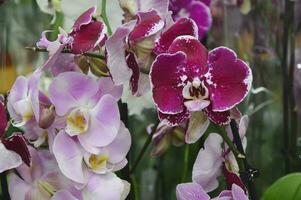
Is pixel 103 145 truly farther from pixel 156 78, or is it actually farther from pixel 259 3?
pixel 259 3

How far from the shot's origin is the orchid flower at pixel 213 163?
18.3 inches

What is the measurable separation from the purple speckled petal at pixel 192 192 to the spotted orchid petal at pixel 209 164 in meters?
0.02

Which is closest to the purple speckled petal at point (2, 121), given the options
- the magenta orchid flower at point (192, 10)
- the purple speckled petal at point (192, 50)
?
the purple speckled petal at point (192, 50)

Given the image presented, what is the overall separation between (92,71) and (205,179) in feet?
0.33

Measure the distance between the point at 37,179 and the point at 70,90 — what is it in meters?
0.06

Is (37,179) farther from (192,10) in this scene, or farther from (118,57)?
(192,10)

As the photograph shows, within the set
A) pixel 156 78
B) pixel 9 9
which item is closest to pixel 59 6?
pixel 9 9

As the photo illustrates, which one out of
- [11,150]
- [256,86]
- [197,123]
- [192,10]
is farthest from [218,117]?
[256,86]

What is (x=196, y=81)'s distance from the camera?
40 cm

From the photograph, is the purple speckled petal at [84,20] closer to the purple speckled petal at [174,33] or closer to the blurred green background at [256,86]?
the purple speckled petal at [174,33]

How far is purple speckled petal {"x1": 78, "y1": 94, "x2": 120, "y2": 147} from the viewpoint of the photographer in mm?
428

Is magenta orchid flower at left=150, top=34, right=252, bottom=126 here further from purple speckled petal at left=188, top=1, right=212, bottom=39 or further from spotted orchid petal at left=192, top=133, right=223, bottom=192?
purple speckled petal at left=188, top=1, right=212, bottom=39

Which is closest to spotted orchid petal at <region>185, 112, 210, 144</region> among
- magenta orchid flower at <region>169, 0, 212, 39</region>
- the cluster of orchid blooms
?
the cluster of orchid blooms

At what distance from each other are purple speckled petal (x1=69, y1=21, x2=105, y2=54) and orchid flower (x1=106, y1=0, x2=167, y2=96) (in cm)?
1
